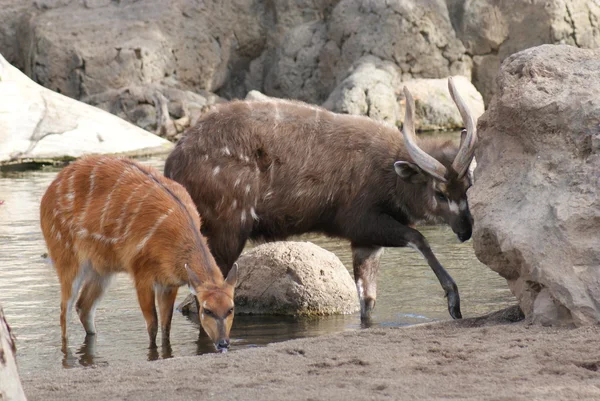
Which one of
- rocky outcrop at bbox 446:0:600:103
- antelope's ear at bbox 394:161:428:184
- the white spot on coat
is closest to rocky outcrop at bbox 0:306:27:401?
antelope's ear at bbox 394:161:428:184

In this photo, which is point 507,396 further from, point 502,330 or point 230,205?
point 230,205

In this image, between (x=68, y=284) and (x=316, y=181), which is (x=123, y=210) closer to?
(x=68, y=284)

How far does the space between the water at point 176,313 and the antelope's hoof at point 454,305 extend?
24cm

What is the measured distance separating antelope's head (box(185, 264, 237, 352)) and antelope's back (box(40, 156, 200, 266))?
1.86 ft

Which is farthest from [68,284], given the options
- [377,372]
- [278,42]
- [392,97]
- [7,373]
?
[278,42]

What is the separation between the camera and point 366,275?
8328 mm

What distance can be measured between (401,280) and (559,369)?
4050 millimetres

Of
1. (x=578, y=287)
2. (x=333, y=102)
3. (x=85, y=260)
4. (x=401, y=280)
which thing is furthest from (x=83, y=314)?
(x=333, y=102)

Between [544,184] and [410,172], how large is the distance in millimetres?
1723

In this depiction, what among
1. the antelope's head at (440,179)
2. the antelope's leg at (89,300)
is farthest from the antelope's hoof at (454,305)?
the antelope's leg at (89,300)

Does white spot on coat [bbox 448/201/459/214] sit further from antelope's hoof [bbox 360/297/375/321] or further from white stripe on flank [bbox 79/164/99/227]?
white stripe on flank [bbox 79/164/99/227]

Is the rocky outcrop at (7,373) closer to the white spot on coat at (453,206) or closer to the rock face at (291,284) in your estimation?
the rock face at (291,284)

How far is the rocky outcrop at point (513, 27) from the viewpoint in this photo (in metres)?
23.3

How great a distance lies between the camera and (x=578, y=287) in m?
6.11
